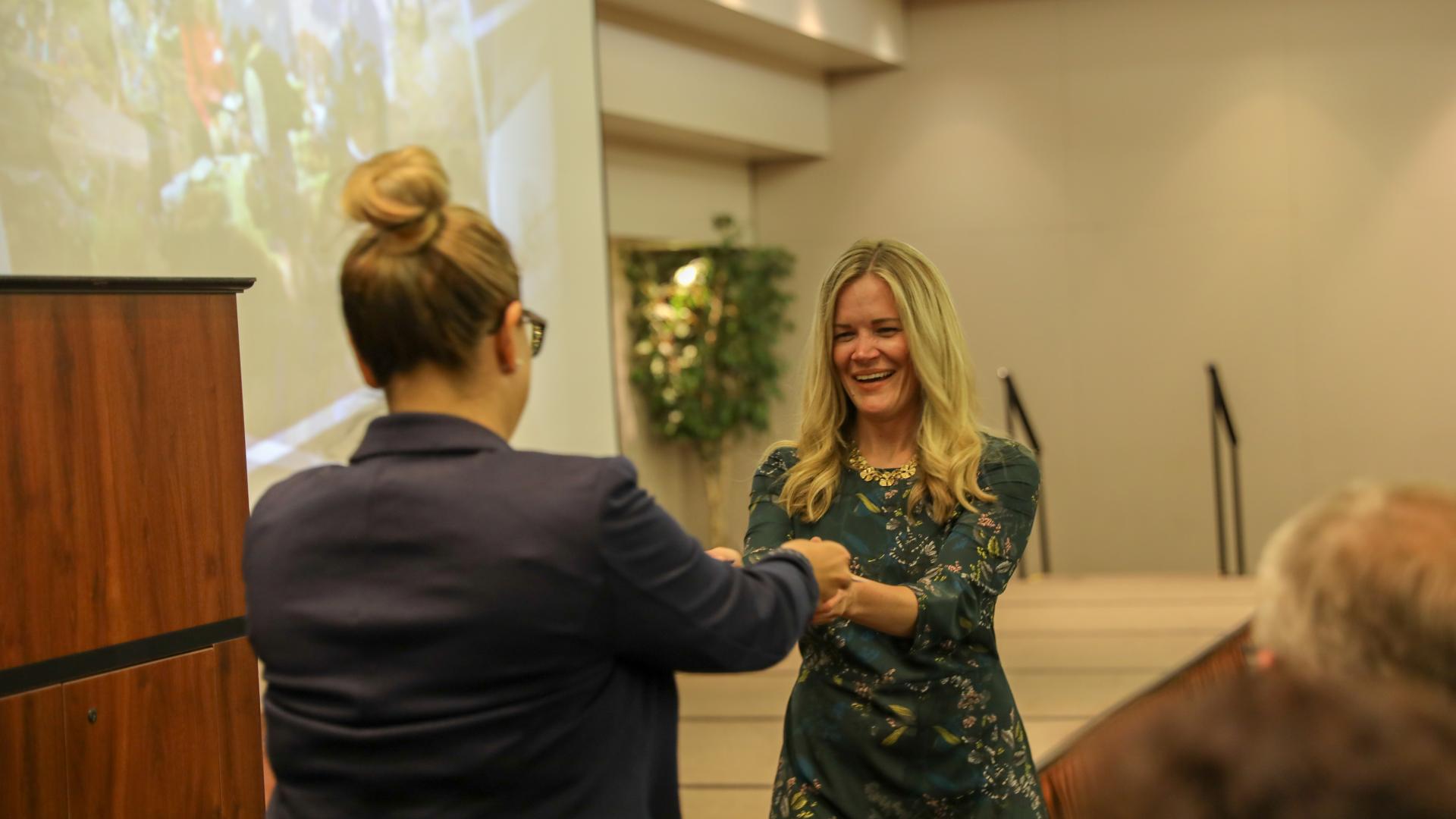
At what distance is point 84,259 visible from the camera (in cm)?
354

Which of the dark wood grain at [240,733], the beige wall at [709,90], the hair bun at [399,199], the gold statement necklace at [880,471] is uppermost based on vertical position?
the beige wall at [709,90]

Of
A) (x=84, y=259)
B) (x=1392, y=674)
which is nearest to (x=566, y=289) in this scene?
(x=84, y=259)

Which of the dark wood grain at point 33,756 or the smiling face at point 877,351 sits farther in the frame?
the dark wood grain at point 33,756

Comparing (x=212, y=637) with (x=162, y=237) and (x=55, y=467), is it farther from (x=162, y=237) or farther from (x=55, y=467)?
(x=162, y=237)

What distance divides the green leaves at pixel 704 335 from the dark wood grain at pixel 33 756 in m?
6.57

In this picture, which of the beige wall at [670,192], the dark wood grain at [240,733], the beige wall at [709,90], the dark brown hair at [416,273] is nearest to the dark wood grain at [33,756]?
the dark wood grain at [240,733]

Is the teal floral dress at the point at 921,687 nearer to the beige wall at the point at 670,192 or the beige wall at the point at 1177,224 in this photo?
the beige wall at the point at 670,192

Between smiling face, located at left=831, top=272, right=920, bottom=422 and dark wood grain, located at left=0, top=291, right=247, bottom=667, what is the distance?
133 cm

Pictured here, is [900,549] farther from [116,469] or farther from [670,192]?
[670,192]

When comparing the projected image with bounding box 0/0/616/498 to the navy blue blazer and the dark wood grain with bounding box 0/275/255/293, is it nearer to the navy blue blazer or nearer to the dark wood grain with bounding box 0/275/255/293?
the dark wood grain with bounding box 0/275/255/293

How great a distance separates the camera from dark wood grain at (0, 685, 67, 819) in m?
2.20

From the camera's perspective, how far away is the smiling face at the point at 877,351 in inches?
77.2

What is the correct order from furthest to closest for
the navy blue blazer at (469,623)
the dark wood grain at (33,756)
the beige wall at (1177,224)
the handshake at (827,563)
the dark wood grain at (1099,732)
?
1. the beige wall at (1177,224)
2. the dark wood grain at (33,756)
3. the handshake at (827,563)
4. the navy blue blazer at (469,623)
5. the dark wood grain at (1099,732)

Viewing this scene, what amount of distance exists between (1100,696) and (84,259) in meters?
3.88
